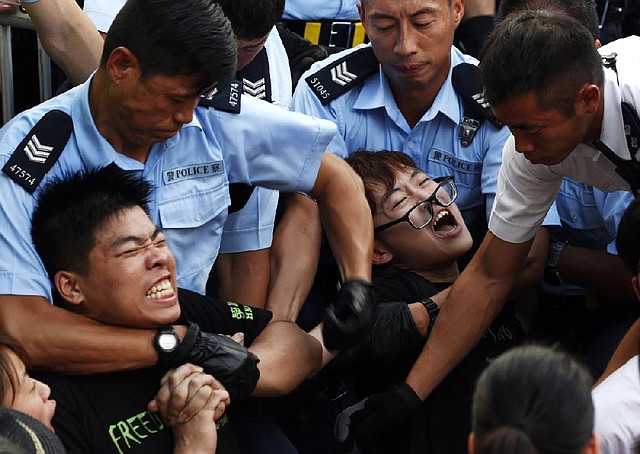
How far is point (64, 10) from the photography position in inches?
118

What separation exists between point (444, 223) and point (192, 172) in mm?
856

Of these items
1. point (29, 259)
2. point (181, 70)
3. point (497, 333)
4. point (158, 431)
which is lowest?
point (497, 333)

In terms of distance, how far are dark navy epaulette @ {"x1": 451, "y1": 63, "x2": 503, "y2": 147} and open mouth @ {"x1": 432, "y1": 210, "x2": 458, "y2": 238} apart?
0.33 m

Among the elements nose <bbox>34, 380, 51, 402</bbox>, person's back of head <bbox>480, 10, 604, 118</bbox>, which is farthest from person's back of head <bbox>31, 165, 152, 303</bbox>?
person's back of head <bbox>480, 10, 604, 118</bbox>

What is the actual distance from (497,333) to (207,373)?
1064 millimetres

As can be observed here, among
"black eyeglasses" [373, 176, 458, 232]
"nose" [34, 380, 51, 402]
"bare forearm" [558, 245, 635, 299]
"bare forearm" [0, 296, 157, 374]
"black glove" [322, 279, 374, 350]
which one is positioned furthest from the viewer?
"bare forearm" [558, 245, 635, 299]

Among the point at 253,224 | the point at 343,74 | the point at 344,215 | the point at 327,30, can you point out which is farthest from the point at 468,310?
the point at 327,30

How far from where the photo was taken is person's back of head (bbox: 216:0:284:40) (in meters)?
3.17

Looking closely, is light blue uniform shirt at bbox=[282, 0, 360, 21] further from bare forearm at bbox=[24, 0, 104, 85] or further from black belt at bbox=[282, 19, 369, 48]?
bare forearm at bbox=[24, 0, 104, 85]

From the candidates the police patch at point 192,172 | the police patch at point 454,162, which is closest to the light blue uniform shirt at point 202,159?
the police patch at point 192,172

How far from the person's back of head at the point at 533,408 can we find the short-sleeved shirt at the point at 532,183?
1368 mm

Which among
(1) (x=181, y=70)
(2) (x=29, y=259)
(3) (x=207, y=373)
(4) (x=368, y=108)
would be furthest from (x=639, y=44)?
(2) (x=29, y=259)

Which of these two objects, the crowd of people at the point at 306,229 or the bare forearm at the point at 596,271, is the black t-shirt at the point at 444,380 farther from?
the bare forearm at the point at 596,271

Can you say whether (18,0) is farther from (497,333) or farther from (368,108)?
(497,333)
